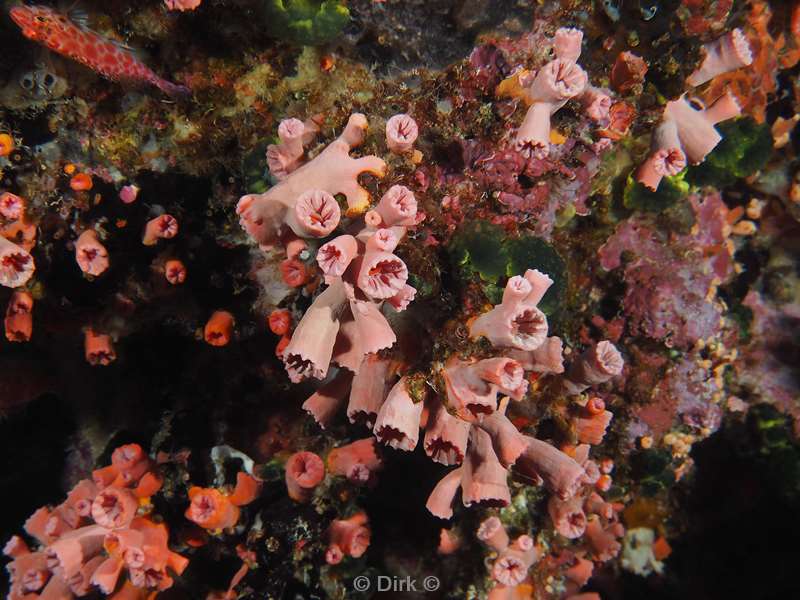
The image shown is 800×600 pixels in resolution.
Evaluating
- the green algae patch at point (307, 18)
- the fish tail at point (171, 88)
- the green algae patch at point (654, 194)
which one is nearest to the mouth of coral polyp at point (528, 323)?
the green algae patch at point (654, 194)

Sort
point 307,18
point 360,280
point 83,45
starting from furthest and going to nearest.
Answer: point 83,45 → point 307,18 → point 360,280

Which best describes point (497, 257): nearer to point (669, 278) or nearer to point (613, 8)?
point (669, 278)

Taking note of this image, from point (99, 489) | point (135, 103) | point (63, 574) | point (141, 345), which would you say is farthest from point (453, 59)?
point (63, 574)

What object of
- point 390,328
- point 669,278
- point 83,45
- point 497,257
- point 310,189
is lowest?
point 390,328

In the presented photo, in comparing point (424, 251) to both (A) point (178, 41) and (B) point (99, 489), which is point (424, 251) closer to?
(A) point (178, 41)

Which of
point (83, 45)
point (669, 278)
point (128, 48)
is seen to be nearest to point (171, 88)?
point (128, 48)

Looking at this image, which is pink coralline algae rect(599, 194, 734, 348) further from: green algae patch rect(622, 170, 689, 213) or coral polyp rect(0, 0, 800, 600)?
green algae patch rect(622, 170, 689, 213)

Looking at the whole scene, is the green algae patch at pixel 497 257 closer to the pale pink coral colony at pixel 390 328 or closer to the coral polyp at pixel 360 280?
the coral polyp at pixel 360 280
